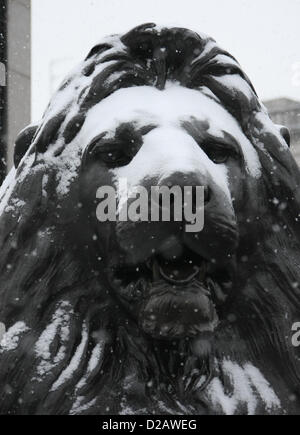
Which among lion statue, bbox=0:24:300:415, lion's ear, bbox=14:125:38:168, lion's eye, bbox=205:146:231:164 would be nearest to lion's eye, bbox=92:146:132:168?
lion statue, bbox=0:24:300:415

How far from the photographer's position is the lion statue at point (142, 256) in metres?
2.38

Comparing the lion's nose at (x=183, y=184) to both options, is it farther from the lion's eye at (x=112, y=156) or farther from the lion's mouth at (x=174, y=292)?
the lion's eye at (x=112, y=156)

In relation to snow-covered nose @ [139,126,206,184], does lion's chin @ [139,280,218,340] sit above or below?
below

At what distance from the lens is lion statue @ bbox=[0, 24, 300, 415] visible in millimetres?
2381

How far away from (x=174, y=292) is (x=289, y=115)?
662 inches

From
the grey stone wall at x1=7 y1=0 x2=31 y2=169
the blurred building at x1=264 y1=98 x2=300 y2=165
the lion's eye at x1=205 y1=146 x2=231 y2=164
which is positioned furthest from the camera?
the blurred building at x1=264 y1=98 x2=300 y2=165

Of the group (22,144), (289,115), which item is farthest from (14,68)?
(289,115)

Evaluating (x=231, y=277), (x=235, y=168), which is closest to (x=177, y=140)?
(x=235, y=168)

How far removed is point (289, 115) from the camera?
18.4m

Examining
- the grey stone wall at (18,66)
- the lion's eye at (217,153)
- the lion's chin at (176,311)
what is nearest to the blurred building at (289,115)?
the grey stone wall at (18,66)

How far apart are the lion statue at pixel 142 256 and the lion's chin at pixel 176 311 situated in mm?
25

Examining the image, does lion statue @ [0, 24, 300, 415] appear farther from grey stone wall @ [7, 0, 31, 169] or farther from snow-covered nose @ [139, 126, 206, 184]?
grey stone wall @ [7, 0, 31, 169]

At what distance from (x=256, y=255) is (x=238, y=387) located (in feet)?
1.50
